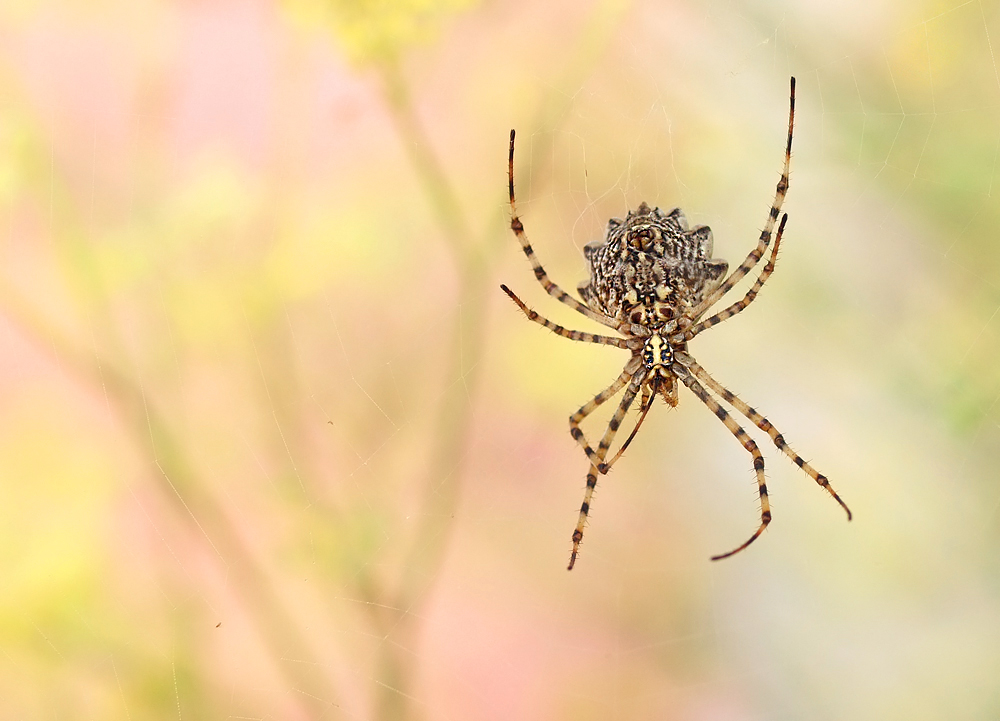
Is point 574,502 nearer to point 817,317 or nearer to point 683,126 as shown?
point 817,317

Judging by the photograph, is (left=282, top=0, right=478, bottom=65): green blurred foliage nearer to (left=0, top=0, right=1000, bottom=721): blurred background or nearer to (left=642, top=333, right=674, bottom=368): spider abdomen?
(left=0, top=0, right=1000, bottom=721): blurred background

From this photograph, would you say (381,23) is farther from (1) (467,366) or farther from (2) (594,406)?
(2) (594,406)

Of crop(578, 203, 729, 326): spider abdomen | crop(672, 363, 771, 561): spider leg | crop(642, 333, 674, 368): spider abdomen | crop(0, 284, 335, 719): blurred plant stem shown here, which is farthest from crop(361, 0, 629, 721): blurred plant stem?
crop(672, 363, 771, 561): spider leg

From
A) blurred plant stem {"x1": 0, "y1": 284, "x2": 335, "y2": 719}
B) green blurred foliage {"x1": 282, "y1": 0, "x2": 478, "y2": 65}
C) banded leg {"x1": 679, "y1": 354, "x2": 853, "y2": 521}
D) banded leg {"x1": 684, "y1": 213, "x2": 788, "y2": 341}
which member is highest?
green blurred foliage {"x1": 282, "y1": 0, "x2": 478, "y2": 65}

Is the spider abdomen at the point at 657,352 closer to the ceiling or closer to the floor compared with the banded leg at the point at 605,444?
closer to the ceiling

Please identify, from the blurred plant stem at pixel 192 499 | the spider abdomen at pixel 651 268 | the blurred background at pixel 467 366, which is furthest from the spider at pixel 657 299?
the blurred plant stem at pixel 192 499

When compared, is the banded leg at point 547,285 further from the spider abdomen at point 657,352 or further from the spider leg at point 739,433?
the spider leg at point 739,433
